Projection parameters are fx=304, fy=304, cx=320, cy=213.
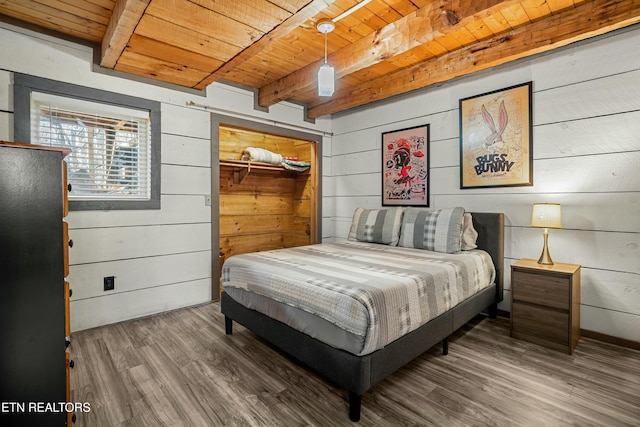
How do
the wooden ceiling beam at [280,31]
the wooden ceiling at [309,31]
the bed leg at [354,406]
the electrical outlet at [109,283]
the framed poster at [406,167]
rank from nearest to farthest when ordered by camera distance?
the bed leg at [354,406]
the wooden ceiling beam at [280,31]
the wooden ceiling at [309,31]
the electrical outlet at [109,283]
the framed poster at [406,167]

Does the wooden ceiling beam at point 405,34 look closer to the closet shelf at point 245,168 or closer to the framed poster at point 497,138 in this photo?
the framed poster at point 497,138

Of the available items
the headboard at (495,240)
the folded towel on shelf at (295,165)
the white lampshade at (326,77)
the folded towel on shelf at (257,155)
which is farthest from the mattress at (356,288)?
the folded towel on shelf at (295,165)

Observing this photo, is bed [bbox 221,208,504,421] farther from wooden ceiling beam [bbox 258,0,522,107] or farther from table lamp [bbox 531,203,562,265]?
wooden ceiling beam [bbox 258,0,522,107]

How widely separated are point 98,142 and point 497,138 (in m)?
3.70

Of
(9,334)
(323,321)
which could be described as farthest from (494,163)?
(9,334)

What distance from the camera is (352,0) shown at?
2.10m

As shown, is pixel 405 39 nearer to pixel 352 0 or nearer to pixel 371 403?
pixel 352 0

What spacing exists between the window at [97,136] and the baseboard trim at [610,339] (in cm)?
397

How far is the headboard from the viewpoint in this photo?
9.45 ft

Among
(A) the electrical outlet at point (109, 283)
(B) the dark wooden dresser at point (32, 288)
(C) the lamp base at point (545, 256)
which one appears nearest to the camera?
(B) the dark wooden dresser at point (32, 288)

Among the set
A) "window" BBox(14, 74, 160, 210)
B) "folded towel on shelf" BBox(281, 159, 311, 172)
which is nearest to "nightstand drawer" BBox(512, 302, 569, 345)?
"folded towel on shelf" BBox(281, 159, 311, 172)

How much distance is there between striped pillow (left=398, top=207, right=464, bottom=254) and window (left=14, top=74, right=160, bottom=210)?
253 centimetres

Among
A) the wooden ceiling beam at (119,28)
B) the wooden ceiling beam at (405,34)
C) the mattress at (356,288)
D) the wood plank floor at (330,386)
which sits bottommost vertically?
the wood plank floor at (330,386)

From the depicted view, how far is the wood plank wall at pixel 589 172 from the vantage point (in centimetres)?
231
